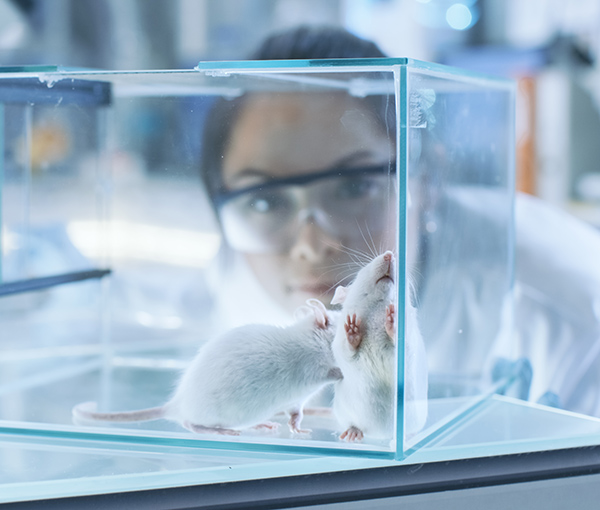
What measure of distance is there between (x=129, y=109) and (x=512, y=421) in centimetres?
78

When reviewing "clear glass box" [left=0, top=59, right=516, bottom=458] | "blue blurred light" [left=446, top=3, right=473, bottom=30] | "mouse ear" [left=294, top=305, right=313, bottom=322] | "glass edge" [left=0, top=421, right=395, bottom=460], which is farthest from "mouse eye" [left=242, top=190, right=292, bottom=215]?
"blue blurred light" [left=446, top=3, right=473, bottom=30]

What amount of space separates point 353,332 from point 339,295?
0.04 meters

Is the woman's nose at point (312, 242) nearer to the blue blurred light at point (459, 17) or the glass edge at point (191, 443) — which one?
the glass edge at point (191, 443)

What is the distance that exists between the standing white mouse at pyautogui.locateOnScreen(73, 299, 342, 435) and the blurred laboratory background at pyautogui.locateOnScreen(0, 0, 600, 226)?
2073mm

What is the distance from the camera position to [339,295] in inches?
24.3

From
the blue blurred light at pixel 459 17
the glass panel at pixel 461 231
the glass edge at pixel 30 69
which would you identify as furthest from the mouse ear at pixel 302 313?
the blue blurred light at pixel 459 17

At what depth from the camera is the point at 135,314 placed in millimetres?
1741

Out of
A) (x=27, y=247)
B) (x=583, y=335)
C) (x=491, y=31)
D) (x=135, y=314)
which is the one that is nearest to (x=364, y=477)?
(x=583, y=335)

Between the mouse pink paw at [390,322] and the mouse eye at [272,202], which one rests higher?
the mouse eye at [272,202]

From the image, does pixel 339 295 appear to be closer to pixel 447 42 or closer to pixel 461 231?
pixel 461 231

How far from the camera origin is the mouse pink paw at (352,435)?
601 millimetres

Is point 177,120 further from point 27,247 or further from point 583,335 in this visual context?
point 583,335

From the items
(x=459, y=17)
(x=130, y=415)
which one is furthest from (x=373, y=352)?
(x=459, y=17)

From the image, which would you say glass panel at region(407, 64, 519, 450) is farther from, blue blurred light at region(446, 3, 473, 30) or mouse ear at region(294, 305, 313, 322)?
blue blurred light at region(446, 3, 473, 30)
